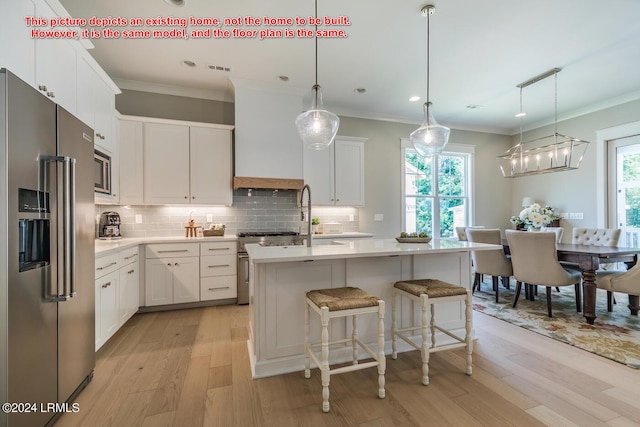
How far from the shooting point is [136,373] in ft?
7.22

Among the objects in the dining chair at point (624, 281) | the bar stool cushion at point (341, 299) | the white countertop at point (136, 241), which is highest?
the white countertop at point (136, 241)

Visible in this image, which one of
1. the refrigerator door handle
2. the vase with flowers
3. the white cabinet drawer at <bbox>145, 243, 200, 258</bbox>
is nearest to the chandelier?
the vase with flowers

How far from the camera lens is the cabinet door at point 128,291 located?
2967 mm

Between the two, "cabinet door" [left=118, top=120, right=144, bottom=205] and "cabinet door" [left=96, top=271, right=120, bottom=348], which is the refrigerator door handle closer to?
"cabinet door" [left=96, top=271, right=120, bottom=348]

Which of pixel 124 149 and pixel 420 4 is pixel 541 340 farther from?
pixel 124 149

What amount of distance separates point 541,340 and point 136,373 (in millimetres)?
3470

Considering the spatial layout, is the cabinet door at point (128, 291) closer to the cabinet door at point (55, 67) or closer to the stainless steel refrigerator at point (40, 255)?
the stainless steel refrigerator at point (40, 255)

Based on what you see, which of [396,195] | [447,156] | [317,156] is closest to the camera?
[317,156]

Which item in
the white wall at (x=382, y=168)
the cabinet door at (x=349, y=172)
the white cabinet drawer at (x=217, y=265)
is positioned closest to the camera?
the white cabinet drawer at (x=217, y=265)

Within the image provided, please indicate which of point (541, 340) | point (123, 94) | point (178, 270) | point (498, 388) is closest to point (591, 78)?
point (541, 340)

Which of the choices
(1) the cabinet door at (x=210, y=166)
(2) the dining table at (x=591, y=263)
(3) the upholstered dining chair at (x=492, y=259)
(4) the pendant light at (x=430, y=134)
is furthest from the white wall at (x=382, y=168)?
(2) the dining table at (x=591, y=263)

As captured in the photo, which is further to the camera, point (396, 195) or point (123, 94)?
point (396, 195)

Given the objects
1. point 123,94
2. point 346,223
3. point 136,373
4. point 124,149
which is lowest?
point 136,373

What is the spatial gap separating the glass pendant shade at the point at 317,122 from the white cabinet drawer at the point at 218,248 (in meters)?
1.99
